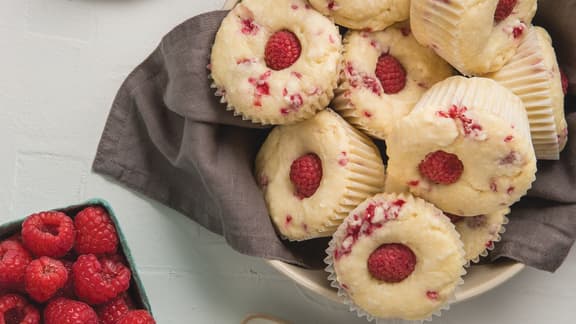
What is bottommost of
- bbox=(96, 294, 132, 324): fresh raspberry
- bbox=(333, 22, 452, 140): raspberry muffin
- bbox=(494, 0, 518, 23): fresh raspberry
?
bbox=(96, 294, 132, 324): fresh raspberry

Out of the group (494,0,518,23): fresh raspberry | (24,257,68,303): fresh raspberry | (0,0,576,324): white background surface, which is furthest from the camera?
(0,0,576,324): white background surface

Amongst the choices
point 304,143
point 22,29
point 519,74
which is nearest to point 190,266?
point 304,143

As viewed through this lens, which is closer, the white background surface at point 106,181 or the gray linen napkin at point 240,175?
the gray linen napkin at point 240,175

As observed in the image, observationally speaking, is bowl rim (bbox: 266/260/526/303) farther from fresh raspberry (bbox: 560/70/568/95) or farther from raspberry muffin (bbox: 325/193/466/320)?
fresh raspberry (bbox: 560/70/568/95)

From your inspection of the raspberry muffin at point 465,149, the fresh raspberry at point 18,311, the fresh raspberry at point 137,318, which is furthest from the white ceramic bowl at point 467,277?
the fresh raspberry at point 18,311

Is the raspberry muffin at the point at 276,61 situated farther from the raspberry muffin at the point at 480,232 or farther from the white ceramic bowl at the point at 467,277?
the raspberry muffin at the point at 480,232

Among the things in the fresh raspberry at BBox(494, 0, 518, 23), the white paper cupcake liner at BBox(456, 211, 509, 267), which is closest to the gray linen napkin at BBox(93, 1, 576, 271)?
the white paper cupcake liner at BBox(456, 211, 509, 267)
